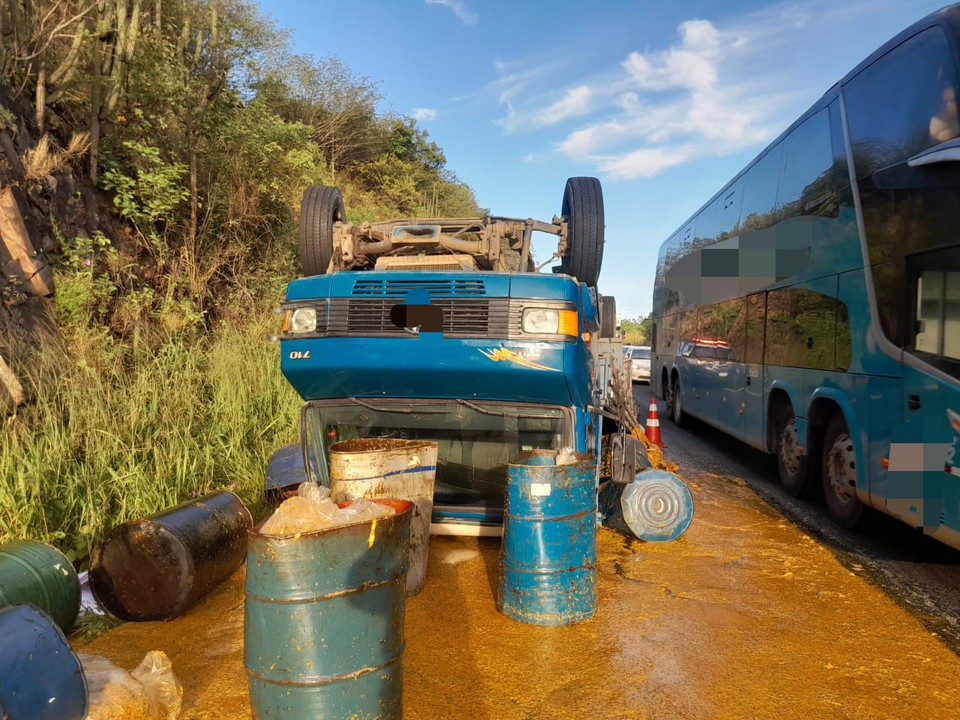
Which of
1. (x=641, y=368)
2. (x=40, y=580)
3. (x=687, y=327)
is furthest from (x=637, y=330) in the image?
(x=40, y=580)

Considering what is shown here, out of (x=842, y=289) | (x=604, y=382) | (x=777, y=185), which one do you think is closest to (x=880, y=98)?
(x=842, y=289)

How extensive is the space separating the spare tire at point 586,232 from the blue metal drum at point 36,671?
14.2 ft

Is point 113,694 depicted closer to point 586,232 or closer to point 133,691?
point 133,691

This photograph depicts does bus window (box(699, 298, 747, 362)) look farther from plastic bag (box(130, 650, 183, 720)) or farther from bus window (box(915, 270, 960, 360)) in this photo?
plastic bag (box(130, 650, 183, 720))

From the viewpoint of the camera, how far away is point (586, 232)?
536 cm

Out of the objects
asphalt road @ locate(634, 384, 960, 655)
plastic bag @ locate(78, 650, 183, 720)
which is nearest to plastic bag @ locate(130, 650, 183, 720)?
plastic bag @ locate(78, 650, 183, 720)

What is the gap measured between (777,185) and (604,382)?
3.35m

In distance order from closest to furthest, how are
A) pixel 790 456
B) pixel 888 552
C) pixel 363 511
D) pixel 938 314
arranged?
pixel 363 511, pixel 938 314, pixel 888 552, pixel 790 456

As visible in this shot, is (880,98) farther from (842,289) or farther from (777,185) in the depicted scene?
(777,185)

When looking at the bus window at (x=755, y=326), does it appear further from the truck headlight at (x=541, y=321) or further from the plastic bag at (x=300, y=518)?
the plastic bag at (x=300, y=518)

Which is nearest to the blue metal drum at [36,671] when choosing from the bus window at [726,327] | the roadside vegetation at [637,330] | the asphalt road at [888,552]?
the asphalt road at [888,552]

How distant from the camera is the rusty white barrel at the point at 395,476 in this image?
12.6 ft

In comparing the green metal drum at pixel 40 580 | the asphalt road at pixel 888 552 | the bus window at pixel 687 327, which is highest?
the bus window at pixel 687 327

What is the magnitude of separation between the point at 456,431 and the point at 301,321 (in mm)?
1374
